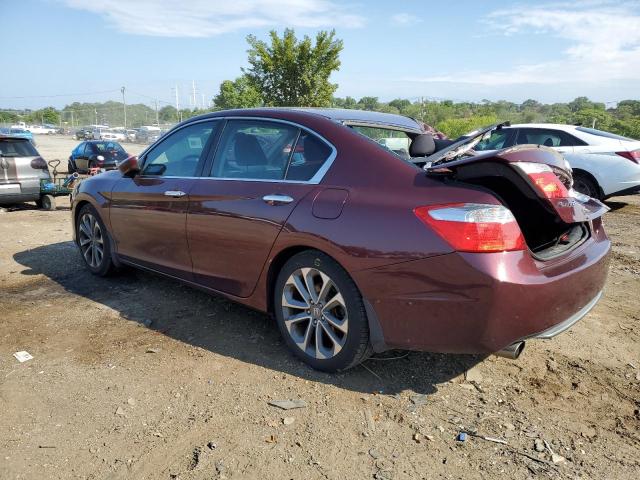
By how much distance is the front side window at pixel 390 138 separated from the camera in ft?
11.1

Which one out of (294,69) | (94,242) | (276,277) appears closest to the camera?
(276,277)

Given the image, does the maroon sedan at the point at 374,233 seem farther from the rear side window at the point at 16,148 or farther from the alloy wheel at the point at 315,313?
the rear side window at the point at 16,148

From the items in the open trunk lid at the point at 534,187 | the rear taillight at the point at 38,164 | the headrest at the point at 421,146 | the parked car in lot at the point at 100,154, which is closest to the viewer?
the open trunk lid at the point at 534,187

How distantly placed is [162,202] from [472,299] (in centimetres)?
269

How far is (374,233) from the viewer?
2.84m

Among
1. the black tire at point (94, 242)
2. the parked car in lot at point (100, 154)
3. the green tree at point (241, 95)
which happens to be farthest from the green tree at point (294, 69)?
the black tire at point (94, 242)

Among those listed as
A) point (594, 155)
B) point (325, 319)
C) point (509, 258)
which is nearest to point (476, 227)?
point (509, 258)

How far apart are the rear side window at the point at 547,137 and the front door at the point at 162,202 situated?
6963mm

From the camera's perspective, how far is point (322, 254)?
3113 millimetres

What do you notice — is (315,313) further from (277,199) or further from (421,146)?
(421,146)

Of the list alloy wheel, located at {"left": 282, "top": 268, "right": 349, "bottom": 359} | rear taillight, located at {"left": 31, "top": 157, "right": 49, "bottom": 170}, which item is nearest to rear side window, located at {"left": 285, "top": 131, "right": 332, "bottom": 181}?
alloy wheel, located at {"left": 282, "top": 268, "right": 349, "bottom": 359}

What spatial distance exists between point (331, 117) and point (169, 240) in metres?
1.70

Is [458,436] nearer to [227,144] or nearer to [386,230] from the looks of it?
[386,230]

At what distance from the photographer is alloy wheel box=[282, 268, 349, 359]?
3111 millimetres
